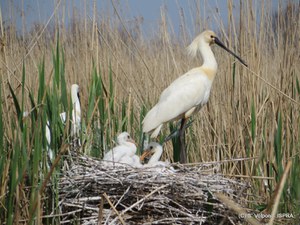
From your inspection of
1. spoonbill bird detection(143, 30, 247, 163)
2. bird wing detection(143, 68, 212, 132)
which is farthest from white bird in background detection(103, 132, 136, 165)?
bird wing detection(143, 68, 212, 132)

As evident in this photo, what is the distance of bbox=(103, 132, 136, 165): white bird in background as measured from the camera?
376 centimetres

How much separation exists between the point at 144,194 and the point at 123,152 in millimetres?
509

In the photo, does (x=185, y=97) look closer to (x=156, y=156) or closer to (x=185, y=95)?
(x=185, y=95)

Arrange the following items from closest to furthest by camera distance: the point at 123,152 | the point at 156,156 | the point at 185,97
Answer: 1. the point at 123,152
2. the point at 156,156
3. the point at 185,97

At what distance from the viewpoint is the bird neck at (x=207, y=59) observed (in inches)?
190

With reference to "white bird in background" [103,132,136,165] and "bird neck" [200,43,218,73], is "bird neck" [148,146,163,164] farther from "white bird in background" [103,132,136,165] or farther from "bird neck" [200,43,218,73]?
"bird neck" [200,43,218,73]

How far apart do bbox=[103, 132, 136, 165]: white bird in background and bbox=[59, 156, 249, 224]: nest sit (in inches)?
13.6

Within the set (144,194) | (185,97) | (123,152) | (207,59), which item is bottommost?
(144,194)

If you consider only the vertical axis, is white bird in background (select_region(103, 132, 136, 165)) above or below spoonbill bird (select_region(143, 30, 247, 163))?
below

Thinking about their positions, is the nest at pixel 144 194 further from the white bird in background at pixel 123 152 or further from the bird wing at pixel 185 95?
the bird wing at pixel 185 95

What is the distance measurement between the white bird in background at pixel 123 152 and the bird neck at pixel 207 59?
3.95ft

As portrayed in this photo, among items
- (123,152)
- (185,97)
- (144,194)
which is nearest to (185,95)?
(185,97)

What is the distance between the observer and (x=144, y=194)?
3328 millimetres

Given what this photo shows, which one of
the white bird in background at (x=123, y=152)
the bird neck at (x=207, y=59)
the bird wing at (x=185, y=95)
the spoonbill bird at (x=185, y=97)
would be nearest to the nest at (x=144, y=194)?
the white bird in background at (x=123, y=152)
